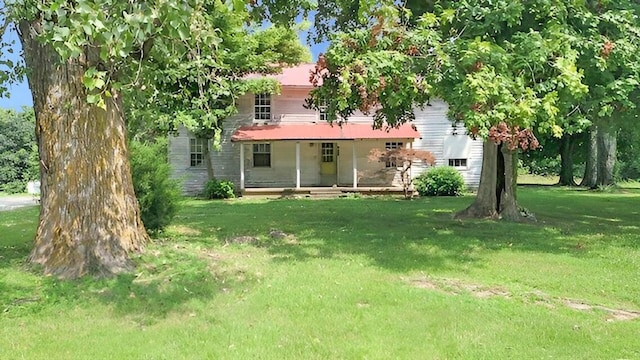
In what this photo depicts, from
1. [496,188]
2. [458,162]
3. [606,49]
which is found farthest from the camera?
[458,162]

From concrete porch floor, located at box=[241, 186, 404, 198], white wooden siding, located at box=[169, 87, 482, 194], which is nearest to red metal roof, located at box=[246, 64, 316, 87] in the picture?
white wooden siding, located at box=[169, 87, 482, 194]

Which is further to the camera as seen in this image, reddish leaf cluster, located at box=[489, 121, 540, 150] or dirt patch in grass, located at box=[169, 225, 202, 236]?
dirt patch in grass, located at box=[169, 225, 202, 236]

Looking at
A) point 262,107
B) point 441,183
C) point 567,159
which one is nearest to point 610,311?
point 441,183

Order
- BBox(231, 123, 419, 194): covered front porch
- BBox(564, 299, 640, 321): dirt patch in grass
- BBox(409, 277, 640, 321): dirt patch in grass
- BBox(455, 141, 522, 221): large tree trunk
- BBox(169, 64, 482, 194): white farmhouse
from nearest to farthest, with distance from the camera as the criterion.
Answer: BBox(564, 299, 640, 321): dirt patch in grass, BBox(409, 277, 640, 321): dirt patch in grass, BBox(455, 141, 522, 221): large tree trunk, BBox(231, 123, 419, 194): covered front porch, BBox(169, 64, 482, 194): white farmhouse

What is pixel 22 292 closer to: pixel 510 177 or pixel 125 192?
pixel 125 192

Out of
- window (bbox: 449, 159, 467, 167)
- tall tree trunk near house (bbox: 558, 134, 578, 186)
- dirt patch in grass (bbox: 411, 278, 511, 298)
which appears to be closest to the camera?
dirt patch in grass (bbox: 411, 278, 511, 298)

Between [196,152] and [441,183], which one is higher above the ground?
[196,152]

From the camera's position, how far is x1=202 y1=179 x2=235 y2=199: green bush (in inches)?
939

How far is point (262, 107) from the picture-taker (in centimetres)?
2620

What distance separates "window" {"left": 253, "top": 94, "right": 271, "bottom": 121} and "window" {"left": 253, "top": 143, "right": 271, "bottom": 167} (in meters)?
1.40

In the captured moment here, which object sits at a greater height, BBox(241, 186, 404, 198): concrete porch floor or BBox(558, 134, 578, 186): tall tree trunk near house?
BBox(558, 134, 578, 186): tall tree trunk near house

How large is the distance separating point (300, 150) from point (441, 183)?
7.24 m

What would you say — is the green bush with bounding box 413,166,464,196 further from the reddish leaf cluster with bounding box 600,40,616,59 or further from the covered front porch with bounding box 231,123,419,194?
the reddish leaf cluster with bounding box 600,40,616,59

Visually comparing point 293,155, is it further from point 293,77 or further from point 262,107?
point 293,77
